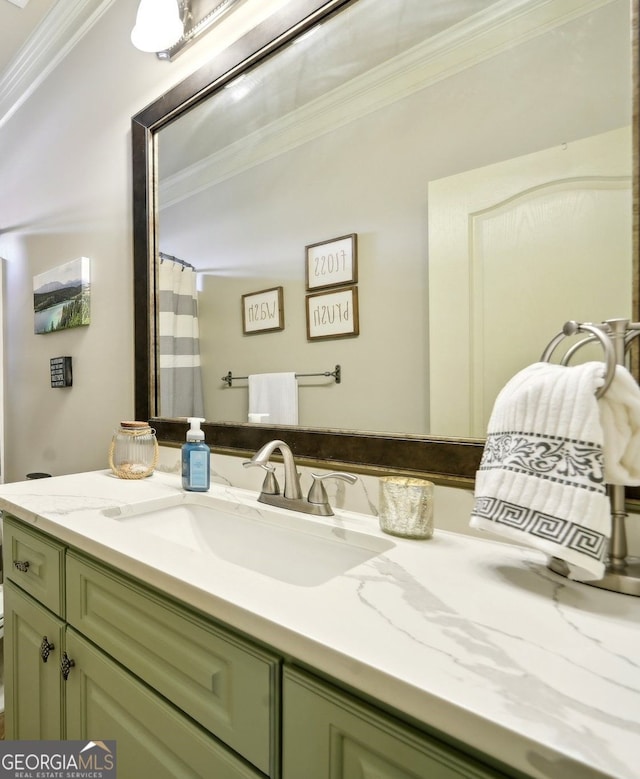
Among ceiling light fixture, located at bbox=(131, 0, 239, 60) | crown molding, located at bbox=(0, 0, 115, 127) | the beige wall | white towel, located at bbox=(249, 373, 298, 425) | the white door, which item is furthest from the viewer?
crown molding, located at bbox=(0, 0, 115, 127)

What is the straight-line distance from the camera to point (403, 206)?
912mm

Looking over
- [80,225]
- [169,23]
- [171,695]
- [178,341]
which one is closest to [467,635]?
[171,695]

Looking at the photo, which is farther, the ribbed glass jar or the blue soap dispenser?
the ribbed glass jar

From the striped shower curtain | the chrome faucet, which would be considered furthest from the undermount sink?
the striped shower curtain

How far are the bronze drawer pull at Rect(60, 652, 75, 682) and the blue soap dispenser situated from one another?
41cm

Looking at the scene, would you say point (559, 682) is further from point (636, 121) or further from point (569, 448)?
point (636, 121)

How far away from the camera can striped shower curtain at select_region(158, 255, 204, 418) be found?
4.35 ft

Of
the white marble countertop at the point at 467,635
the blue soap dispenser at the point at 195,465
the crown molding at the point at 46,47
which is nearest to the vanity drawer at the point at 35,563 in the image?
the white marble countertop at the point at 467,635

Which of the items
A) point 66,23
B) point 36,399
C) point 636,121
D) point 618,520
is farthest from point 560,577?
point 66,23

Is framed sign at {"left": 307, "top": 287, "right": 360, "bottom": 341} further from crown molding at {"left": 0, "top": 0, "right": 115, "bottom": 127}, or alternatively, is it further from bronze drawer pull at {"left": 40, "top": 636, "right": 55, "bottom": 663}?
crown molding at {"left": 0, "top": 0, "right": 115, "bottom": 127}

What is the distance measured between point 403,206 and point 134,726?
1.08 metres

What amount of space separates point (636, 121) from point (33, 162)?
8.39 ft

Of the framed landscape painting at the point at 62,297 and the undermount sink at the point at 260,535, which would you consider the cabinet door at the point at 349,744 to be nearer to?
the undermount sink at the point at 260,535

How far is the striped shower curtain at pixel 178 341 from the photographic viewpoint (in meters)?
1.33
